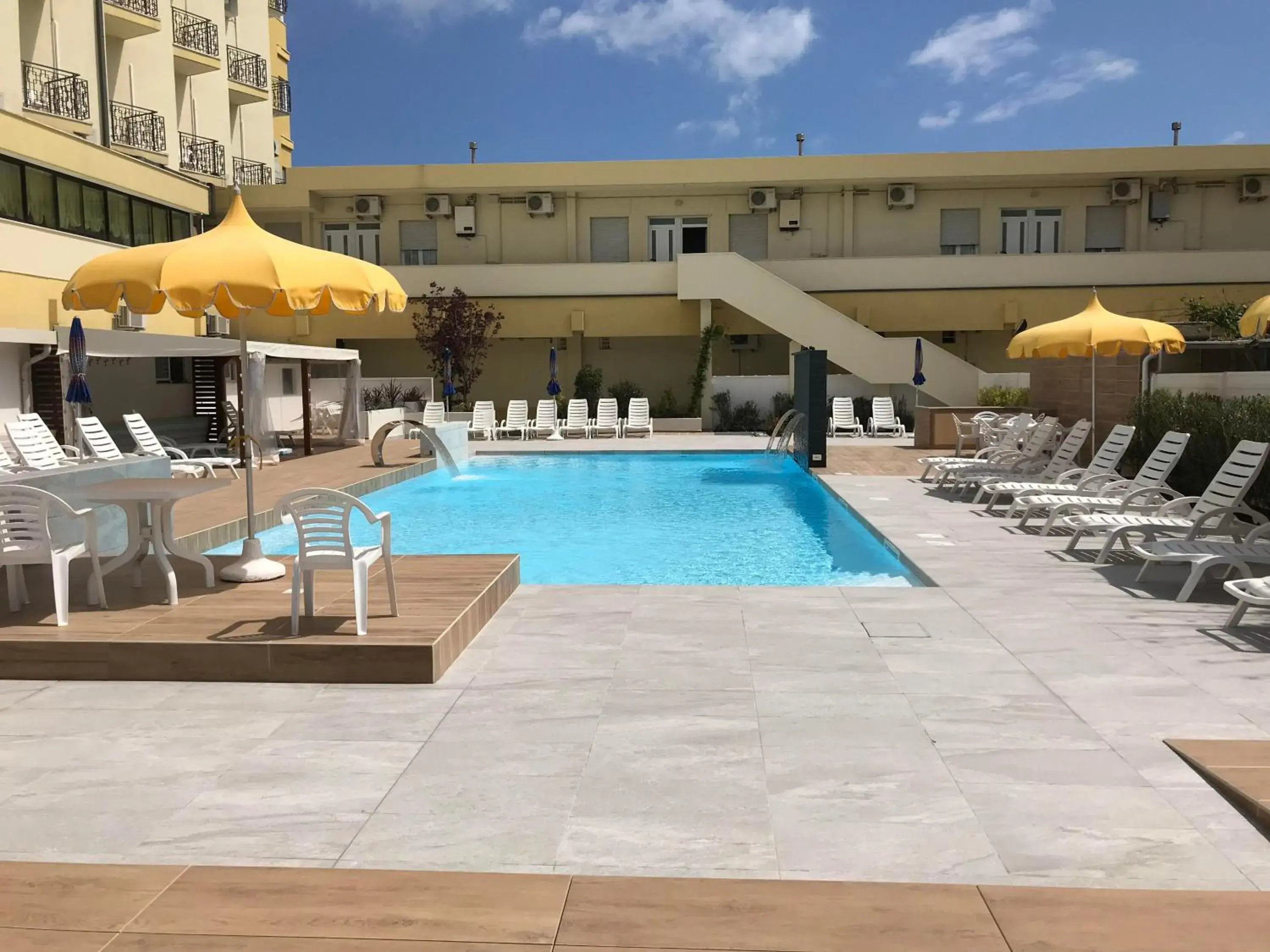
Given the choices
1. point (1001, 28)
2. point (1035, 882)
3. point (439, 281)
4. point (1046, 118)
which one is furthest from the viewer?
point (1001, 28)

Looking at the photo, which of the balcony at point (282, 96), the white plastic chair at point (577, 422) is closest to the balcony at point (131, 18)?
the balcony at point (282, 96)

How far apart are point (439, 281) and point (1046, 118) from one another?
65.4 feet

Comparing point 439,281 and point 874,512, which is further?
point 439,281

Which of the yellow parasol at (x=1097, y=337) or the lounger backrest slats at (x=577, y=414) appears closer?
the yellow parasol at (x=1097, y=337)

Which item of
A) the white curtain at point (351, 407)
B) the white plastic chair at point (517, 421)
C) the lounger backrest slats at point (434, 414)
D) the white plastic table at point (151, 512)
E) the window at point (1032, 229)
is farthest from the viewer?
the window at point (1032, 229)

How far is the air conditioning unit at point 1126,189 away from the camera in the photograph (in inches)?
1086

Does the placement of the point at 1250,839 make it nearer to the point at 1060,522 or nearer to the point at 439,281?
the point at 1060,522

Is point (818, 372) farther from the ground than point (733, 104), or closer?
closer

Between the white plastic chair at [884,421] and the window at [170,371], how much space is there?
16.2 meters

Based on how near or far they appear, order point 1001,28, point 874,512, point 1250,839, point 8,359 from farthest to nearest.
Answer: point 1001,28 → point 8,359 → point 874,512 → point 1250,839

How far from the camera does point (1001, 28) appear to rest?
45469 mm

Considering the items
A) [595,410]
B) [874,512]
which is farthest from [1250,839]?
[595,410]

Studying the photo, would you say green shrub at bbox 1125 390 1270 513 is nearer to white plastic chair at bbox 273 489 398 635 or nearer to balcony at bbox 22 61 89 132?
white plastic chair at bbox 273 489 398 635

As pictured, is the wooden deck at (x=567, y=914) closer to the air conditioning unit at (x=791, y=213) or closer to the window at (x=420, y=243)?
the air conditioning unit at (x=791, y=213)
